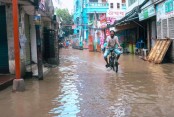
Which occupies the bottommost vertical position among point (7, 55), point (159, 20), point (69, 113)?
point (69, 113)

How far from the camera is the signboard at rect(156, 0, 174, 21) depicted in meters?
18.5

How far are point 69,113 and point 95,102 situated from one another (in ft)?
3.84

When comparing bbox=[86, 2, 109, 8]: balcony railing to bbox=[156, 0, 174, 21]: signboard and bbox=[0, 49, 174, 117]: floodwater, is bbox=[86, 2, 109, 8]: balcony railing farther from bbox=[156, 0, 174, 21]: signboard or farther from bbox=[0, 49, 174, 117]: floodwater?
bbox=[0, 49, 174, 117]: floodwater

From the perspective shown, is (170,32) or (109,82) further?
(170,32)

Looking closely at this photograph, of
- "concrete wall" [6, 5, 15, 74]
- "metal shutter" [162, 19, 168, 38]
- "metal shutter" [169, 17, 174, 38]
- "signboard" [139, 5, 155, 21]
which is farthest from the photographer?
"signboard" [139, 5, 155, 21]

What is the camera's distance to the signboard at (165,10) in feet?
60.8

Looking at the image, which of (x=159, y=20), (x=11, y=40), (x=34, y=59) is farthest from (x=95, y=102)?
(x=159, y=20)

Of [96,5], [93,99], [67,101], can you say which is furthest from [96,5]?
[67,101]

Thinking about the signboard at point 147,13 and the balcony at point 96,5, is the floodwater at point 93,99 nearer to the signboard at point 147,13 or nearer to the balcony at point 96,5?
the signboard at point 147,13

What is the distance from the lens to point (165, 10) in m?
19.8

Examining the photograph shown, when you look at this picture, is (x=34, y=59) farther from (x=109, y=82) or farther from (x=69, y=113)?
(x=69, y=113)

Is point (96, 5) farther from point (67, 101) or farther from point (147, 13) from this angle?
point (67, 101)

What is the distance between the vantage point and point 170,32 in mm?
19312

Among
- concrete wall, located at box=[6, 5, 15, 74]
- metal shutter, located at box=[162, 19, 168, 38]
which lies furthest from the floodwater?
metal shutter, located at box=[162, 19, 168, 38]
